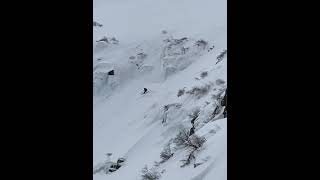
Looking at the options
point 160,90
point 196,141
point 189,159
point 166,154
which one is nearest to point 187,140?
point 166,154

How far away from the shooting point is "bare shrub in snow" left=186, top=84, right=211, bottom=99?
17422 millimetres

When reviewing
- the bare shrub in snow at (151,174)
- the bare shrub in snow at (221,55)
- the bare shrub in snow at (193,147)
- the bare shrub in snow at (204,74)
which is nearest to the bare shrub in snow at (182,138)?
the bare shrub in snow at (193,147)

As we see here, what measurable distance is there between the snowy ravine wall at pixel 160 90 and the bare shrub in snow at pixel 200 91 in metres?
0.05

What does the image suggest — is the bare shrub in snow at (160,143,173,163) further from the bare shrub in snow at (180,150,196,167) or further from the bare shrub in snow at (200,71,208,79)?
the bare shrub in snow at (200,71,208,79)

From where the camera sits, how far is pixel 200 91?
17688 mm

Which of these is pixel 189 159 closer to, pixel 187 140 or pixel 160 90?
pixel 187 140

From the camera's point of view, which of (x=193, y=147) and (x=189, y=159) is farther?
(x=193, y=147)

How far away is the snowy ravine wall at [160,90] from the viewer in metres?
13.6

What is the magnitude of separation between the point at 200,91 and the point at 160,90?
3149mm
